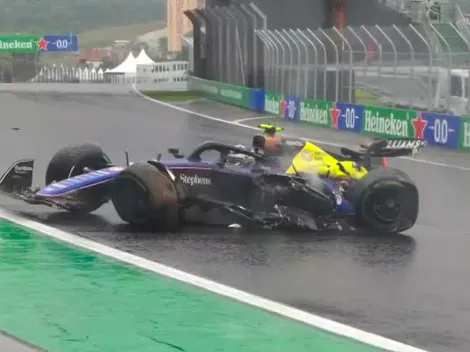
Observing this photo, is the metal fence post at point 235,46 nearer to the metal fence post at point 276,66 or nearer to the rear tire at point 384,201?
the metal fence post at point 276,66

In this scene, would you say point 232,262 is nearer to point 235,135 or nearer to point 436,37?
point 436,37

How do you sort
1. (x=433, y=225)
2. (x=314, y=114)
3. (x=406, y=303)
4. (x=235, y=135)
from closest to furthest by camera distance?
(x=406, y=303)
(x=433, y=225)
(x=235, y=135)
(x=314, y=114)

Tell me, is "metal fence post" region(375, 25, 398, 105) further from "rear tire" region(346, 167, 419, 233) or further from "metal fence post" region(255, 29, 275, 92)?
"rear tire" region(346, 167, 419, 233)

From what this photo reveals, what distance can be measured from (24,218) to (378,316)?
519 cm

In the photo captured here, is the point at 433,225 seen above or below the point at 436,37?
below

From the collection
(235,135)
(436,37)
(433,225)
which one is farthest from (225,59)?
(433,225)

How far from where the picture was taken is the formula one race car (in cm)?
1073

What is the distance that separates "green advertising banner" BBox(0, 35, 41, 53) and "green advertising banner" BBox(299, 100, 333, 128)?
143 ft

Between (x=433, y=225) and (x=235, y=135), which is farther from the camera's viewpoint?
(x=235, y=135)

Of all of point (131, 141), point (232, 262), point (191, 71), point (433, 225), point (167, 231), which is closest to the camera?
point (232, 262)

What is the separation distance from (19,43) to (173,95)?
3058 cm

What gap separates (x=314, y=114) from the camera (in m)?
30.6

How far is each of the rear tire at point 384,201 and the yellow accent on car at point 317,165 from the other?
11.3 inches

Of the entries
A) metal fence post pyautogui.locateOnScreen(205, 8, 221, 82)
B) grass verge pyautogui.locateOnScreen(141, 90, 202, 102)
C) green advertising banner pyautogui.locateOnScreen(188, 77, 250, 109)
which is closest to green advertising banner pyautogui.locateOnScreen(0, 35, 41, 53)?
grass verge pyautogui.locateOnScreen(141, 90, 202, 102)
